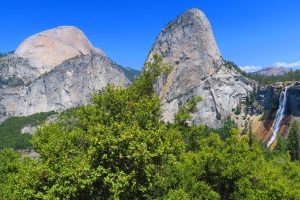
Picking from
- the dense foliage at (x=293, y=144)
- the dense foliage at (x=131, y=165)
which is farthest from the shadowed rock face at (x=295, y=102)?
the dense foliage at (x=131, y=165)

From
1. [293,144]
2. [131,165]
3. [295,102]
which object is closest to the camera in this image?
[131,165]

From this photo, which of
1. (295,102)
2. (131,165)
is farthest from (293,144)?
(131,165)

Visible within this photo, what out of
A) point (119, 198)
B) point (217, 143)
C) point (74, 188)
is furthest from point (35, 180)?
point (217, 143)

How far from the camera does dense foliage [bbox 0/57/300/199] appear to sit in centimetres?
2808

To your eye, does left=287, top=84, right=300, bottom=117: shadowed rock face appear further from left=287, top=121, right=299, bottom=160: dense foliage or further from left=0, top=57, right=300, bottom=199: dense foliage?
left=0, top=57, right=300, bottom=199: dense foliage

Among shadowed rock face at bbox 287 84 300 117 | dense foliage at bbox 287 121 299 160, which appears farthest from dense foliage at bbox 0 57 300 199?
shadowed rock face at bbox 287 84 300 117

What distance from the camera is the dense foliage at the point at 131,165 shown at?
28.1 m

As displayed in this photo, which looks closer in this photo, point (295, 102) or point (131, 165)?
point (131, 165)

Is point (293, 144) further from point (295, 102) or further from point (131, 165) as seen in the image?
point (131, 165)

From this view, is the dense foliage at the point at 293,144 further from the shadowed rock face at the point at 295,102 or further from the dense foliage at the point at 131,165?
the dense foliage at the point at 131,165

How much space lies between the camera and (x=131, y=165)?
29047mm

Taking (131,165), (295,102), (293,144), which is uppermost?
(295,102)

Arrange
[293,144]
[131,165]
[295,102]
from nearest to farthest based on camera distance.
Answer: [131,165]
[293,144]
[295,102]

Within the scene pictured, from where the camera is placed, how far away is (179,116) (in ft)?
175
